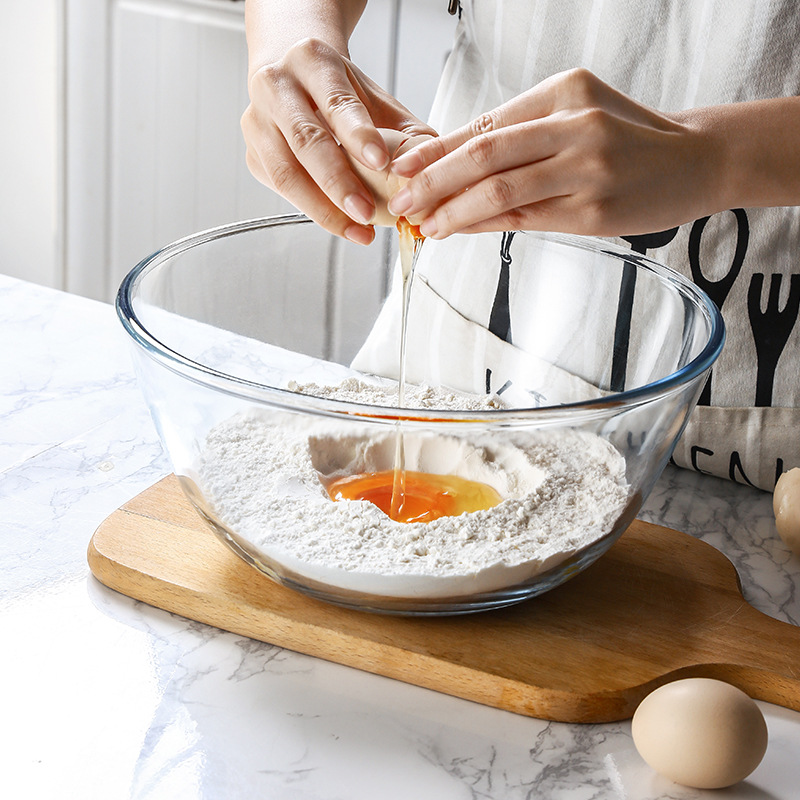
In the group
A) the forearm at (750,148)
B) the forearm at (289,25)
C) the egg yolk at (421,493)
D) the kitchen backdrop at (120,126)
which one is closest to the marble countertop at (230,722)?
the egg yolk at (421,493)

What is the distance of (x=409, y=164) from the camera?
0.72 metres

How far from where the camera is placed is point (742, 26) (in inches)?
36.1

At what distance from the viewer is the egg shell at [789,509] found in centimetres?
86

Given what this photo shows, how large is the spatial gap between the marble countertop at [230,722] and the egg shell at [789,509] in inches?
0.9

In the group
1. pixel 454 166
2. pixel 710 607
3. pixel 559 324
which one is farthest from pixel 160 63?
pixel 710 607

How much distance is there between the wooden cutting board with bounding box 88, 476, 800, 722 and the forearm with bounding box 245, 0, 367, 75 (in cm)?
49

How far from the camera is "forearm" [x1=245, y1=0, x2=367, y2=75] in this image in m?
0.97

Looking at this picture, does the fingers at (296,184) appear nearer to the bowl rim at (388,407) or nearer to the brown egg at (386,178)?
the brown egg at (386,178)

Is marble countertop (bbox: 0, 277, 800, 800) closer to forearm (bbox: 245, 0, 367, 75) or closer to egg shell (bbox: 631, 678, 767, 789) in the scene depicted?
egg shell (bbox: 631, 678, 767, 789)

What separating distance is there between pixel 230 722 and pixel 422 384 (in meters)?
0.46

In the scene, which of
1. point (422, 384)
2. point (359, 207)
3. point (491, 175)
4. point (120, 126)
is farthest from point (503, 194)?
point (120, 126)

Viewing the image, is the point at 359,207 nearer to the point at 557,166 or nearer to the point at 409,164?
the point at 409,164

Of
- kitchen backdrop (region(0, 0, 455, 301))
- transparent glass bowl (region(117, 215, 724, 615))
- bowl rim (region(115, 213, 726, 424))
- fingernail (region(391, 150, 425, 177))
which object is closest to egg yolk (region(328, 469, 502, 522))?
transparent glass bowl (region(117, 215, 724, 615))

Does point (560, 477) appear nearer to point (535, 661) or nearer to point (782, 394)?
point (535, 661)
